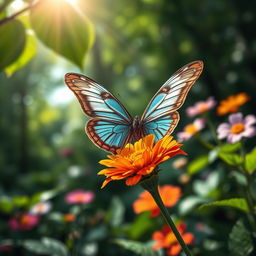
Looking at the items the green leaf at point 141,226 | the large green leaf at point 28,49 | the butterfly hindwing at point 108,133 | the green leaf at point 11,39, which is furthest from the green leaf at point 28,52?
the green leaf at point 141,226

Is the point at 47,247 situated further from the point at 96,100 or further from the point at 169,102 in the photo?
the point at 169,102

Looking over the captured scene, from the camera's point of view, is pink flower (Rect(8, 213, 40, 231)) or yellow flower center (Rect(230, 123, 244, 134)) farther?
pink flower (Rect(8, 213, 40, 231))

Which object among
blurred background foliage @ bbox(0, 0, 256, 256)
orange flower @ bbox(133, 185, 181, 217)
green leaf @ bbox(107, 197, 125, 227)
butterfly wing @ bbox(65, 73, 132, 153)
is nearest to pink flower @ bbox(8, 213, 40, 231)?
blurred background foliage @ bbox(0, 0, 256, 256)

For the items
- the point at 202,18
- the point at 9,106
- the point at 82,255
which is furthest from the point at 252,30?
the point at 9,106

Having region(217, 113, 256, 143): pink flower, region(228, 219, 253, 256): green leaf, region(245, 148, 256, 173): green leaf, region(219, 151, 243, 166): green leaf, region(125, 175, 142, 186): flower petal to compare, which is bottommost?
region(228, 219, 253, 256): green leaf

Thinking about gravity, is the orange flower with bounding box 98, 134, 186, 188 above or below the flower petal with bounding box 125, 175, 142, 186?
above

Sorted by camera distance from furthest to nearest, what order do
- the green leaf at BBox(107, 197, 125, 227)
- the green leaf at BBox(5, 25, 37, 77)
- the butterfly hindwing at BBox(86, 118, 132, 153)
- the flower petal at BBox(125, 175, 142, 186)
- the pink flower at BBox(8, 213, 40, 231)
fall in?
the pink flower at BBox(8, 213, 40, 231)
the green leaf at BBox(107, 197, 125, 227)
the butterfly hindwing at BBox(86, 118, 132, 153)
the green leaf at BBox(5, 25, 37, 77)
the flower petal at BBox(125, 175, 142, 186)

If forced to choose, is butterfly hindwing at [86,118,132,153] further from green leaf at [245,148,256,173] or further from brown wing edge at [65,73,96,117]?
green leaf at [245,148,256,173]
